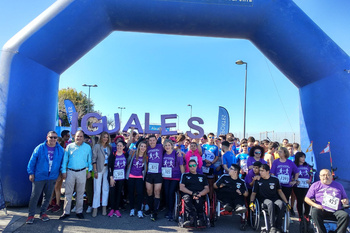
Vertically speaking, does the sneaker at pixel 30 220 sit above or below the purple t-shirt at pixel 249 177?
below

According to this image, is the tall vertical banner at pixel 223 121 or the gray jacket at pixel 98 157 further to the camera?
the tall vertical banner at pixel 223 121

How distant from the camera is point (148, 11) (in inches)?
235

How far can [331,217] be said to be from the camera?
13.8ft

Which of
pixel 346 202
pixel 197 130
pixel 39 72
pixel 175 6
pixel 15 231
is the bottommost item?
pixel 15 231

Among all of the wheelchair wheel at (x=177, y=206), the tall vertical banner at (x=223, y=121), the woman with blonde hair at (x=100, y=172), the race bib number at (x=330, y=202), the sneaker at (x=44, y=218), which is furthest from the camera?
the tall vertical banner at (x=223, y=121)

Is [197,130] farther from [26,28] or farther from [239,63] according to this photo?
[239,63]

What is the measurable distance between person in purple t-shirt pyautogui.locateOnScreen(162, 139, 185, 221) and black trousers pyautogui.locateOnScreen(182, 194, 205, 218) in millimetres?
628

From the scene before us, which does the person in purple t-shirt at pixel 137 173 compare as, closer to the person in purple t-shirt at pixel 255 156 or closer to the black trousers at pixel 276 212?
the person in purple t-shirt at pixel 255 156

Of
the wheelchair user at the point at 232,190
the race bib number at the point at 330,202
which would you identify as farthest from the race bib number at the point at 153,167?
the race bib number at the point at 330,202

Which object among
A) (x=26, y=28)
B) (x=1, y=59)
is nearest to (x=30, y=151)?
(x=1, y=59)

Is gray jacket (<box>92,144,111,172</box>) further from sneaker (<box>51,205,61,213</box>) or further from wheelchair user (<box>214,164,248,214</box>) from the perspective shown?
wheelchair user (<box>214,164,248,214</box>)

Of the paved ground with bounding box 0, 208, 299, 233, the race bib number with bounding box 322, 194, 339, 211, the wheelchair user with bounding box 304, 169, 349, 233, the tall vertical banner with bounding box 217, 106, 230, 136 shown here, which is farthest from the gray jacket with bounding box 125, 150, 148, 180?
the tall vertical banner with bounding box 217, 106, 230, 136

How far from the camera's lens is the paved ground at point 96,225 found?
4469 millimetres

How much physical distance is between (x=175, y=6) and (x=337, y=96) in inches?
181
